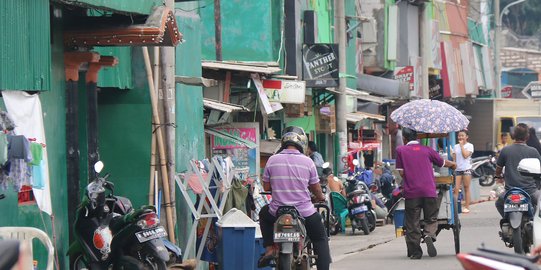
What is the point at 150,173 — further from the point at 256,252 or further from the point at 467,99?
the point at 467,99

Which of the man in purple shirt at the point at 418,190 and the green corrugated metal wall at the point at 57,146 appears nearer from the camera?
the green corrugated metal wall at the point at 57,146

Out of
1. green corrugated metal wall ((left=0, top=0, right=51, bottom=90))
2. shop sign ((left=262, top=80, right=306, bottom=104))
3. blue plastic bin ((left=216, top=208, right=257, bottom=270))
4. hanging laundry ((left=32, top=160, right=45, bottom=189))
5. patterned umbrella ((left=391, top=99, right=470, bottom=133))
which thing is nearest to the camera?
green corrugated metal wall ((left=0, top=0, right=51, bottom=90))

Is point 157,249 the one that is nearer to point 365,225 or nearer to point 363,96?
point 365,225

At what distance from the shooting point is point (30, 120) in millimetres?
11344

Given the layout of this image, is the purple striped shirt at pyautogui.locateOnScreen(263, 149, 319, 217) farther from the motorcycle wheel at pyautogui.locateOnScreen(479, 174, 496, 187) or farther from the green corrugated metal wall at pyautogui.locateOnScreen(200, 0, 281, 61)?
the motorcycle wheel at pyautogui.locateOnScreen(479, 174, 496, 187)

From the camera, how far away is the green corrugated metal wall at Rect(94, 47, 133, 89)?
14977 mm

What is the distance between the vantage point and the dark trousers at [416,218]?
16266 millimetres

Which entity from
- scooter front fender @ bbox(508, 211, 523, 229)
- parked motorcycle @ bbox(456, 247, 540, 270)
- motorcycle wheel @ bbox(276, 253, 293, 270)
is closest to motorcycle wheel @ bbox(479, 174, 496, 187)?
scooter front fender @ bbox(508, 211, 523, 229)

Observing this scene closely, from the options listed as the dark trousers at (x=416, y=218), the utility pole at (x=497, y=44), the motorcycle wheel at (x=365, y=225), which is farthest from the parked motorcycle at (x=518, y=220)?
the utility pole at (x=497, y=44)

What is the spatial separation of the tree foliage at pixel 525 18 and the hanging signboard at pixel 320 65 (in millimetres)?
61069

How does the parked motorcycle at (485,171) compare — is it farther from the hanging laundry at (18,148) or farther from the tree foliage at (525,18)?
the tree foliage at (525,18)

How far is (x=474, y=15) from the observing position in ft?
187

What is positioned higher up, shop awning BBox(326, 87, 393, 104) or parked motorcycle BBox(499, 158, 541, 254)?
shop awning BBox(326, 87, 393, 104)

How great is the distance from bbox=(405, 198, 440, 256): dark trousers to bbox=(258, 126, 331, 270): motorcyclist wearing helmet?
3.39 metres
